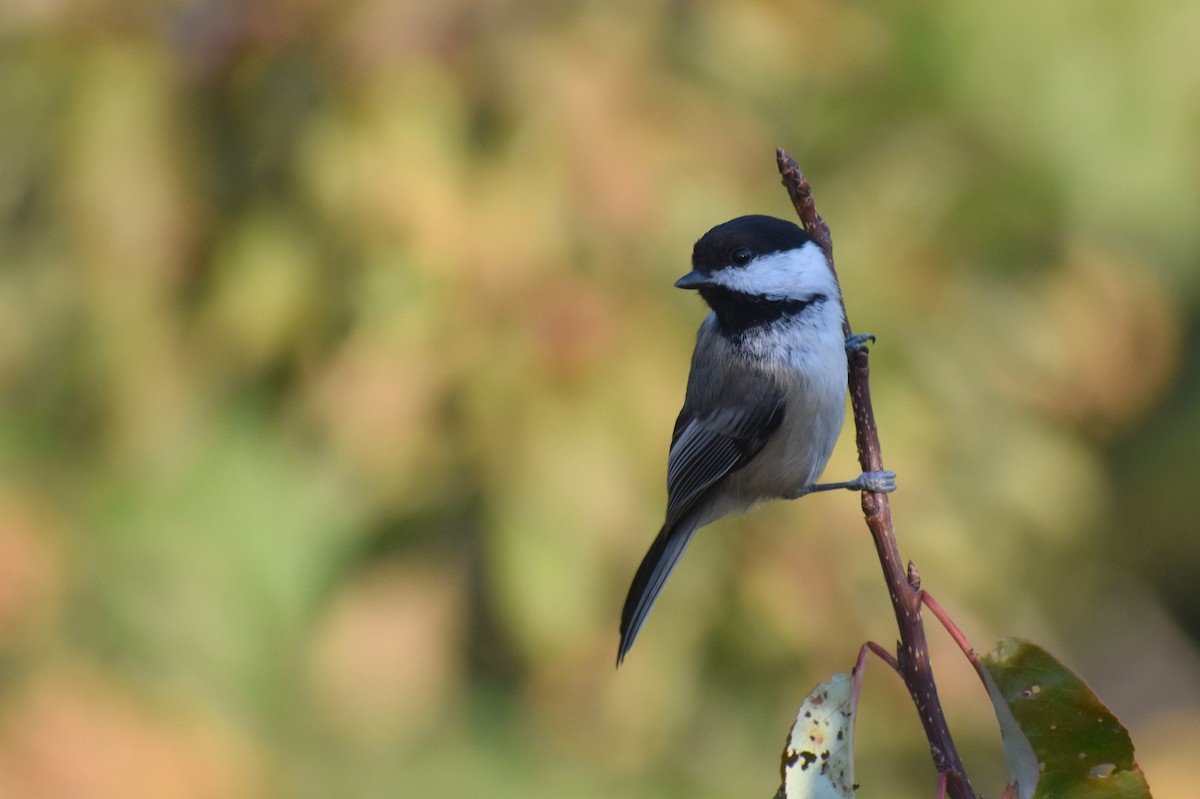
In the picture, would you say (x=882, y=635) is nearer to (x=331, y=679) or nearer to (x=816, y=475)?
(x=816, y=475)

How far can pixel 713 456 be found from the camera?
1951 millimetres

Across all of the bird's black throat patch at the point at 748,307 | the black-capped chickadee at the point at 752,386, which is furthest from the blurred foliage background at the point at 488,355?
the bird's black throat patch at the point at 748,307

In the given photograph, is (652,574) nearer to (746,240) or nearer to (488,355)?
(746,240)

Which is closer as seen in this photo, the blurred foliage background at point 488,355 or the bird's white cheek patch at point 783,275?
the bird's white cheek patch at point 783,275

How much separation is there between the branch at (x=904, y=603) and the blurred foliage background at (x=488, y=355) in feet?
3.48

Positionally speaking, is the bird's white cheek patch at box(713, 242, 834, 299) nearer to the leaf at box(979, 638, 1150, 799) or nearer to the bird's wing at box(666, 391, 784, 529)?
the bird's wing at box(666, 391, 784, 529)

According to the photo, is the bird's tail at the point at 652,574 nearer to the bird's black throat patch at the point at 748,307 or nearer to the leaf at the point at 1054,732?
the bird's black throat patch at the point at 748,307

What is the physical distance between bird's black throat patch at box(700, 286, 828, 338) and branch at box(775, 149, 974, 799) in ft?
1.37

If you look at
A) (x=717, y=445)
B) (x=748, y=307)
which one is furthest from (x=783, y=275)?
(x=717, y=445)

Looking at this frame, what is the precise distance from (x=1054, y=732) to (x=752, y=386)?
0.91 meters

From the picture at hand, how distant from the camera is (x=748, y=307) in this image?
1840 millimetres

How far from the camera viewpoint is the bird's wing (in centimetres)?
192

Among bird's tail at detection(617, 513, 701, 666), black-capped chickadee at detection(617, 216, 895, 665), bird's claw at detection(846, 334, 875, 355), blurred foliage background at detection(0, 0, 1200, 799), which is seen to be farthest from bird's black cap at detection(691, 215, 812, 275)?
blurred foliage background at detection(0, 0, 1200, 799)

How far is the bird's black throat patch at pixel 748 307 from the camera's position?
1806mm
